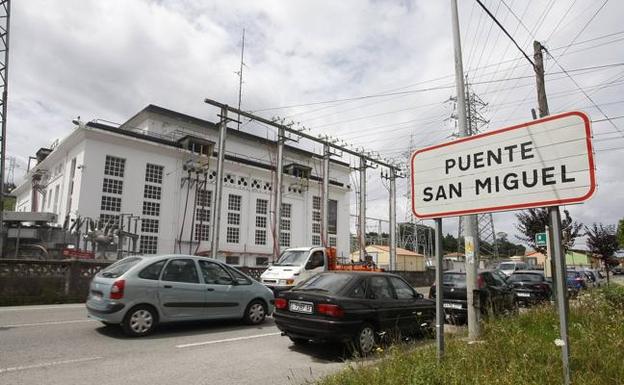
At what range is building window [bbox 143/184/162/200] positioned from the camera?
32.2 metres

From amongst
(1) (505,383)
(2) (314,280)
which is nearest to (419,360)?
(1) (505,383)

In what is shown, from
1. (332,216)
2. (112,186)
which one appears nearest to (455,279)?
(112,186)

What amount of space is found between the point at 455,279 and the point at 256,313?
Answer: 6150 millimetres

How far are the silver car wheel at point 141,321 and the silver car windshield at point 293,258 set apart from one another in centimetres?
699

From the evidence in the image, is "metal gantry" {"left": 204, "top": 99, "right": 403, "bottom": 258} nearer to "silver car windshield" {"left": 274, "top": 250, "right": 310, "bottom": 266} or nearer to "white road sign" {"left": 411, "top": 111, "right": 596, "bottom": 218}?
"silver car windshield" {"left": 274, "top": 250, "right": 310, "bottom": 266}

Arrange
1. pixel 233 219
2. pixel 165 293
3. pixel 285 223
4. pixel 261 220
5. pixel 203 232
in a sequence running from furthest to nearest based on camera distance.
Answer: pixel 285 223 < pixel 261 220 < pixel 233 219 < pixel 203 232 < pixel 165 293

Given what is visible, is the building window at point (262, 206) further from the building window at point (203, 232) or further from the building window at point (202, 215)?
the building window at point (203, 232)

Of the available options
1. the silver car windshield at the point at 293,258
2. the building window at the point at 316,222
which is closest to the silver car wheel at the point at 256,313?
the silver car windshield at the point at 293,258

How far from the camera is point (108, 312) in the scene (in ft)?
26.4

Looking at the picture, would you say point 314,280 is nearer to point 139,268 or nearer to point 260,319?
point 260,319

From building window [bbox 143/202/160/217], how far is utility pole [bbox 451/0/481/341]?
27243 mm

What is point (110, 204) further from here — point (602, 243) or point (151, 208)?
point (602, 243)

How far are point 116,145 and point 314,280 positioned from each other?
27167 millimetres

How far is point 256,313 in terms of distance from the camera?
10.5m
